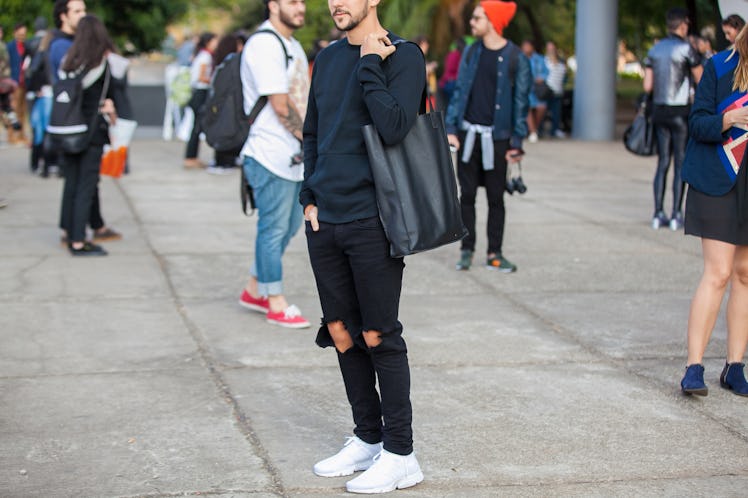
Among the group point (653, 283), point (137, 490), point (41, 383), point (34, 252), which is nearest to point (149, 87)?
point (34, 252)

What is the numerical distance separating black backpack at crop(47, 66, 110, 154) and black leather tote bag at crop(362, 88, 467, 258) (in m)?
5.15

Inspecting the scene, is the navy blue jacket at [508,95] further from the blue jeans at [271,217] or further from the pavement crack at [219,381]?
the pavement crack at [219,381]

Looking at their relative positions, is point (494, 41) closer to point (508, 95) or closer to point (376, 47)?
point (508, 95)

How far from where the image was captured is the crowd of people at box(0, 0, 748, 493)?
13.3 feet

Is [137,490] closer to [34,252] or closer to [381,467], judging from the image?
[381,467]

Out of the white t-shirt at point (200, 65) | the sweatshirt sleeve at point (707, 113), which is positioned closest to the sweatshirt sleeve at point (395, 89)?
the sweatshirt sleeve at point (707, 113)

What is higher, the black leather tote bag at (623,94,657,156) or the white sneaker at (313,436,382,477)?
the black leather tote bag at (623,94,657,156)

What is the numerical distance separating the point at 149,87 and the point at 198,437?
1904 centimetres

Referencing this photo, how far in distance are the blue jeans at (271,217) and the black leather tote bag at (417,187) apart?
103 inches

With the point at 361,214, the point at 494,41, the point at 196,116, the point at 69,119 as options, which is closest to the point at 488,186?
the point at 494,41

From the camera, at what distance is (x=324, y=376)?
5770mm

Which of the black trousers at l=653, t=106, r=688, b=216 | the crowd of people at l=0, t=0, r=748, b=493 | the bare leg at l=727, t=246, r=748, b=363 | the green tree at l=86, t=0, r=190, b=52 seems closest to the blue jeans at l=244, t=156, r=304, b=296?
the crowd of people at l=0, t=0, r=748, b=493

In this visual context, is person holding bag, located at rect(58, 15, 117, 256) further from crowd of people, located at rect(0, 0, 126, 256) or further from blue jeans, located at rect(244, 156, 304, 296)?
blue jeans, located at rect(244, 156, 304, 296)

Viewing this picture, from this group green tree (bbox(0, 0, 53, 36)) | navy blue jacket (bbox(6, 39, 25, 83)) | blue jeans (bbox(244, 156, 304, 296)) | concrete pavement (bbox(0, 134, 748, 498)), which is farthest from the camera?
green tree (bbox(0, 0, 53, 36))
